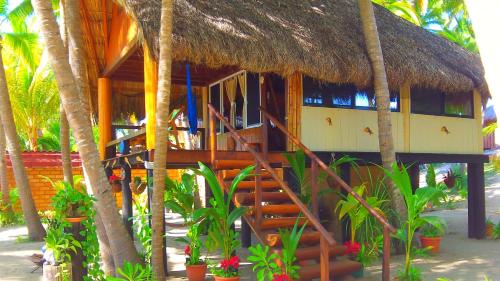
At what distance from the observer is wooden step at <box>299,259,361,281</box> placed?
205 inches

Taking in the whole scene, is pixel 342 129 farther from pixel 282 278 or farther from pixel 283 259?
pixel 282 278

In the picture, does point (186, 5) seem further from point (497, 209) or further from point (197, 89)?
point (497, 209)

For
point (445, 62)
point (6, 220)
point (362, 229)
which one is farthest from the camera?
point (6, 220)

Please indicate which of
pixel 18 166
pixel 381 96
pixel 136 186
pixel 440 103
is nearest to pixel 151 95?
pixel 136 186

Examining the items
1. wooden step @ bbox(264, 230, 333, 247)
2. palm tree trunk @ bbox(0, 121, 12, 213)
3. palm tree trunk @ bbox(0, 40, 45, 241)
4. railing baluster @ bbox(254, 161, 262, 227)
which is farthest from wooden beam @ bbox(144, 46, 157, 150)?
palm tree trunk @ bbox(0, 121, 12, 213)

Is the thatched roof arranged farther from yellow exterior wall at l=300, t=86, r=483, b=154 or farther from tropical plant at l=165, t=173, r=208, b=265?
tropical plant at l=165, t=173, r=208, b=265

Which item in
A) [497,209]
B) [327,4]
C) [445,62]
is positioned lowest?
[497,209]

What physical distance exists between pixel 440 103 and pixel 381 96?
2747mm

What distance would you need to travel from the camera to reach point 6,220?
486 inches

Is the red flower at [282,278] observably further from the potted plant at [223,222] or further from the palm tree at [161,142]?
the palm tree at [161,142]

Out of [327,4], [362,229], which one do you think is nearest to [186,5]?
[327,4]

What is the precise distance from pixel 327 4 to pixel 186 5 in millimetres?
3540

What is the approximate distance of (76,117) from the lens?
4836 millimetres

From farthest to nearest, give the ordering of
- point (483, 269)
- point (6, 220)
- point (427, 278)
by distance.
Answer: point (6, 220)
point (483, 269)
point (427, 278)
